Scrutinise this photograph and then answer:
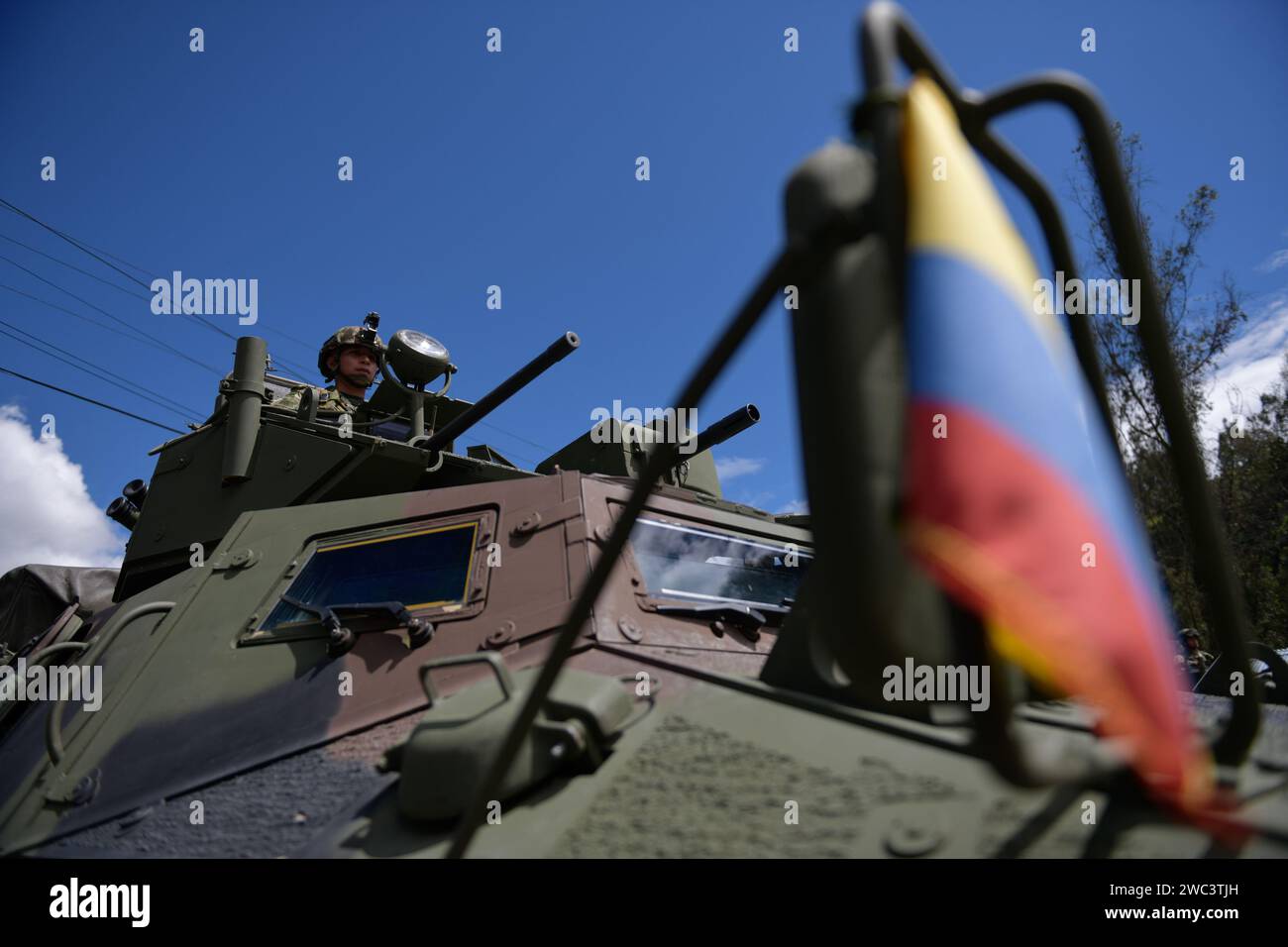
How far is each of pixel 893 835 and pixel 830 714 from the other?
443mm

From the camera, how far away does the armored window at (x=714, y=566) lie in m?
3.24

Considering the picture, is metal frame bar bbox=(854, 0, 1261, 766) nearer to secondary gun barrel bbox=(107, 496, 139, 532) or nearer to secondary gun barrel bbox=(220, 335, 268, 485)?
secondary gun barrel bbox=(220, 335, 268, 485)

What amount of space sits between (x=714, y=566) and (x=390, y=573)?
116 cm

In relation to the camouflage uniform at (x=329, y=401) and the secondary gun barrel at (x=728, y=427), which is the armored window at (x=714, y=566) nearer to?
the secondary gun barrel at (x=728, y=427)

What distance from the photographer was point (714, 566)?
3.51 metres

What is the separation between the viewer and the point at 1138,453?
1341 cm

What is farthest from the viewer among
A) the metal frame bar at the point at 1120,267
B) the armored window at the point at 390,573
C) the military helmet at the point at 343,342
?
the military helmet at the point at 343,342

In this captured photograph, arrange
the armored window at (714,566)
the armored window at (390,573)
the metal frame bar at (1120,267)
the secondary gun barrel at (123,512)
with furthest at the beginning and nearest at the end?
1. the secondary gun barrel at (123,512)
2. the armored window at (714,566)
3. the armored window at (390,573)
4. the metal frame bar at (1120,267)

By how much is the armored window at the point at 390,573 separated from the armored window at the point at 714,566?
1.97 feet

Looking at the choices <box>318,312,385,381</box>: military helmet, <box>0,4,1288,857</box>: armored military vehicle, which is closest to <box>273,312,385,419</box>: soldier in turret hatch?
<box>318,312,385,381</box>: military helmet

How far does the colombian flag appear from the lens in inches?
35.3

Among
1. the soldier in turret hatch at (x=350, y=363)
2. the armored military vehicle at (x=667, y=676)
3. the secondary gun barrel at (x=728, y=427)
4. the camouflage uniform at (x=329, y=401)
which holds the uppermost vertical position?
the soldier in turret hatch at (x=350, y=363)

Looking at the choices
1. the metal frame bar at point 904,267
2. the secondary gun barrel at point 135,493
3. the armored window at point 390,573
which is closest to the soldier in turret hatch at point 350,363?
the secondary gun barrel at point 135,493

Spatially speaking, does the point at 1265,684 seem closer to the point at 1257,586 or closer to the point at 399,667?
the point at 399,667
